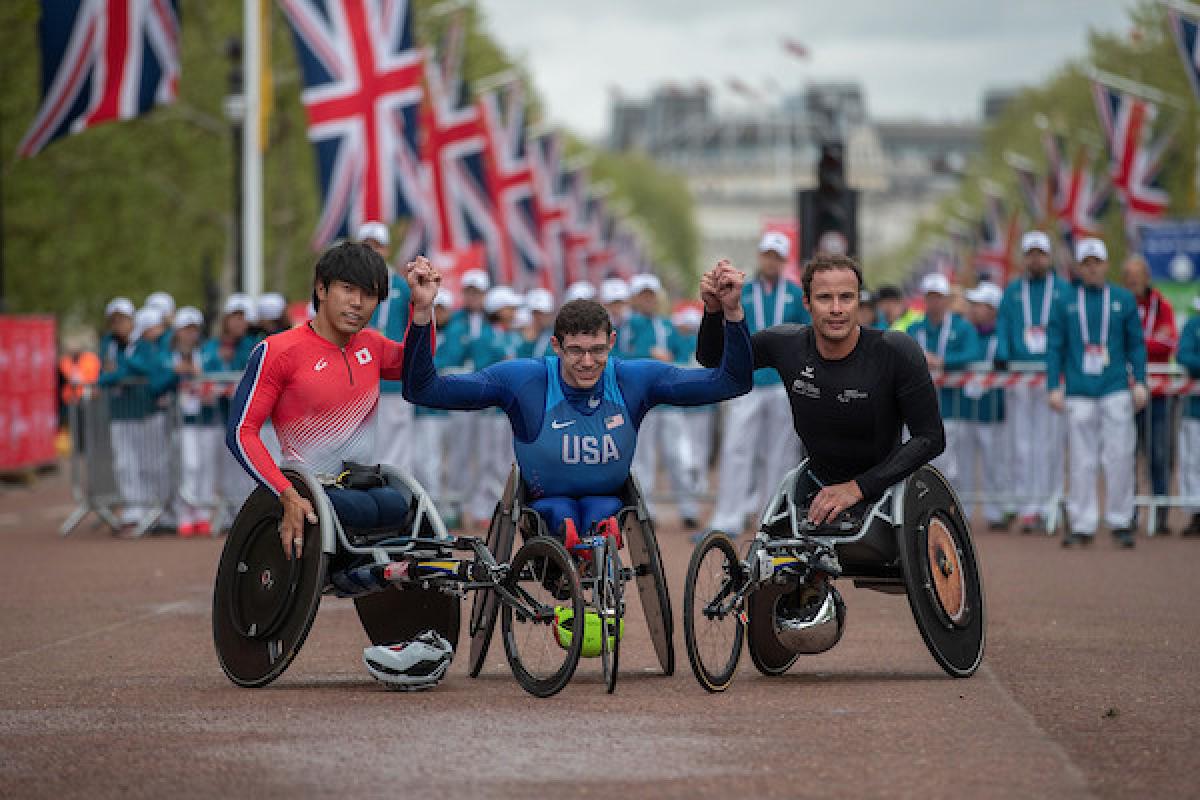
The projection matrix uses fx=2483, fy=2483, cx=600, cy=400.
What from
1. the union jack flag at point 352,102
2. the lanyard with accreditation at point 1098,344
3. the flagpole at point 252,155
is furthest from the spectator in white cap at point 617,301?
the flagpole at point 252,155

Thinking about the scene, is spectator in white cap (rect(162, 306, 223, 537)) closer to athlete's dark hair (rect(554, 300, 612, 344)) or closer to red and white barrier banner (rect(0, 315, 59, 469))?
red and white barrier banner (rect(0, 315, 59, 469))

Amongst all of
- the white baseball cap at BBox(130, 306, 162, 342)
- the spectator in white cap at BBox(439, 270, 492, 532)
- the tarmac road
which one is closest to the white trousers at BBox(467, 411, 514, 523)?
the spectator in white cap at BBox(439, 270, 492, 532)

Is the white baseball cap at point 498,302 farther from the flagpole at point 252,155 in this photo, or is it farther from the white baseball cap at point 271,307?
the flagpole at point 252,155

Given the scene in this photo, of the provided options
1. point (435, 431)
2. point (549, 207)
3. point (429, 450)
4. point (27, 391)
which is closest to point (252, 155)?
point (27, 391)

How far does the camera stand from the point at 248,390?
966 centimetres

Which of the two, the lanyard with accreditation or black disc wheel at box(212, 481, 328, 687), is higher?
the lanyard with accreditation

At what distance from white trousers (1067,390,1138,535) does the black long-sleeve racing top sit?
867cm

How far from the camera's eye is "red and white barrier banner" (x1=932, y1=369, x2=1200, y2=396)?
20.7 metres

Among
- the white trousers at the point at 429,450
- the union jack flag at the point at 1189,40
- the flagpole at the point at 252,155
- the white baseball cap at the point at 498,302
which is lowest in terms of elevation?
the white trousers at the point at 429,450

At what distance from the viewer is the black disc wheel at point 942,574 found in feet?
31.5

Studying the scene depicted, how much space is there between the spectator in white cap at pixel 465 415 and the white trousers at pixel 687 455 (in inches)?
70.4

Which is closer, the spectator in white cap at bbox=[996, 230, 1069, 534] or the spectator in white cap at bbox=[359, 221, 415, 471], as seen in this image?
the spectator in white cap at bbox=[359, 221, 415, 471]

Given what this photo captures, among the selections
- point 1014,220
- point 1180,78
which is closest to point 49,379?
point 1180,78

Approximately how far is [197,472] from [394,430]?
88.7 inches
